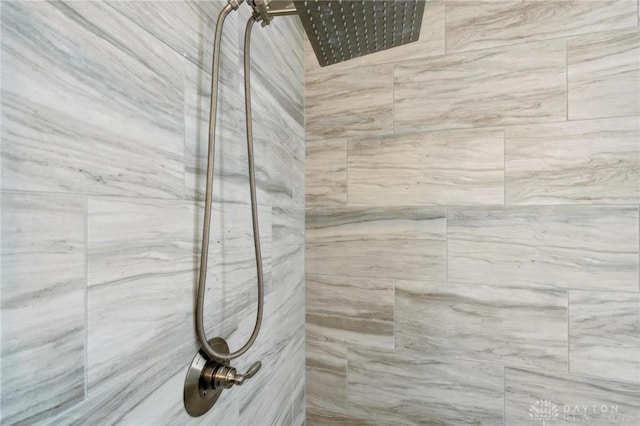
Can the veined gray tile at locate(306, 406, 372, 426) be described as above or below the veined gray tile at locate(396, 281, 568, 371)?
below

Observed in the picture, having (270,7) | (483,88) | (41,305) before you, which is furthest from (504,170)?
(41,305)

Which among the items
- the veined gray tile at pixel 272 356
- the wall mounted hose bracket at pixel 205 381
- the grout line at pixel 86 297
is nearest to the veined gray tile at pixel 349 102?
the veined gray tile at pixel 272 356

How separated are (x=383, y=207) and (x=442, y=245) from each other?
0.78 feet

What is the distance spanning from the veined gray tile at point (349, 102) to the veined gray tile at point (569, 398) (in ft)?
3.09

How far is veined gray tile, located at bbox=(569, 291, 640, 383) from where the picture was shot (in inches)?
43.6

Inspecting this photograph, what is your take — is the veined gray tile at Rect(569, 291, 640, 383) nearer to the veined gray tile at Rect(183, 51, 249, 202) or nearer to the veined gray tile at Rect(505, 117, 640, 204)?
the veined gray tile at Rect(505, 117, 640, 204)

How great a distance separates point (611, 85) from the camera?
44.1 inches

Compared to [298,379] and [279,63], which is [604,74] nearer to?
[279,63]

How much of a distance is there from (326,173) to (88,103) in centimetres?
94

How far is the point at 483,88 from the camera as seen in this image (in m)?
1.23

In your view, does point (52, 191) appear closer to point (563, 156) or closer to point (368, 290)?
point (368, 290)

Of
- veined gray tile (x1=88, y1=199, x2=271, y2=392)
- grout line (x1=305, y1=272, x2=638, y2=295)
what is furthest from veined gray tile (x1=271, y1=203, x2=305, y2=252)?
veined gray tile (x1=88, y1=199, x2=271, y2=392)

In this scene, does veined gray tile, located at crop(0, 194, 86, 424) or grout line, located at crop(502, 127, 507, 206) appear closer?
veined gray tile, located at crop(0, 194, 86, 424)

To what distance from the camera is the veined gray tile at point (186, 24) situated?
625 millimetres
